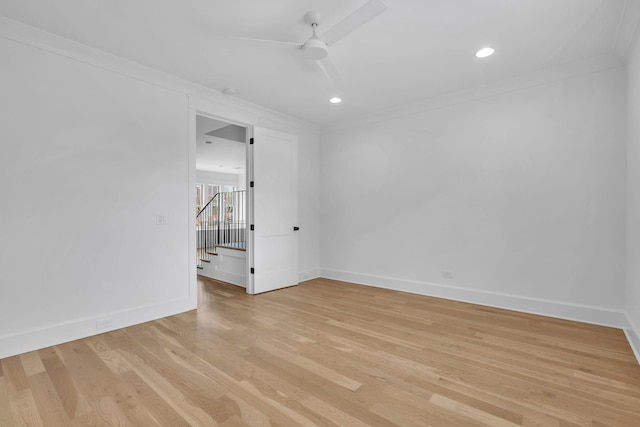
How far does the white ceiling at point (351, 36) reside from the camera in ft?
7.77

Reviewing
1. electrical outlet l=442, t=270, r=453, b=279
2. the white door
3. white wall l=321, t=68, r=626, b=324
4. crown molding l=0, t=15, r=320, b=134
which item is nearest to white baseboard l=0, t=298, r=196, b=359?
the white door

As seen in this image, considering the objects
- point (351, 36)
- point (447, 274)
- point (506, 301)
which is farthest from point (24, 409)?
point (506, 301)

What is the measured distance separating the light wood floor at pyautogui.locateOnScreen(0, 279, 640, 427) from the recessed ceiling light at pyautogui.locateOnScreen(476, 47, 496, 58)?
285 cm

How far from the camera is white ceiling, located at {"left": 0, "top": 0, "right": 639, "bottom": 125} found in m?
2.37

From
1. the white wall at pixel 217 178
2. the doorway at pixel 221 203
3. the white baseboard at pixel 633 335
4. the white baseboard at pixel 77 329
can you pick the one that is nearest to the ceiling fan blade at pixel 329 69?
the doorway at pixel 221 203

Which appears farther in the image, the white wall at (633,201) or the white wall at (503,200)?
the white wall at (503,200)

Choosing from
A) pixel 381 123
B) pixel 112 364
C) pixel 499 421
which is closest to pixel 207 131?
pixel 381 123

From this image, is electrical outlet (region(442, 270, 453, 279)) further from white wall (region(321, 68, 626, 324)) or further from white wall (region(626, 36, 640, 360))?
white wall (region(626, 36, 640, 360))

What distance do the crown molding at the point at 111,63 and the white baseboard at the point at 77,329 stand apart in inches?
99.4

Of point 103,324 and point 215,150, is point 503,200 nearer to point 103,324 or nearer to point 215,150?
point 103,324

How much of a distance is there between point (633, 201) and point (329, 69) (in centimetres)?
320

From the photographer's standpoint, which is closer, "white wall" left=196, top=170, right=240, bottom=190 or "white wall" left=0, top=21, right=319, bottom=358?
"white wall" left=0, top=21, right=319, bottom=358

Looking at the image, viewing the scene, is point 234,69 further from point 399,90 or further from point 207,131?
point 207,131

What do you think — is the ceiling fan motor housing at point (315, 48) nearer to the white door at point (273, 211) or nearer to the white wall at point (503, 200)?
the white door at point (273, 211)
